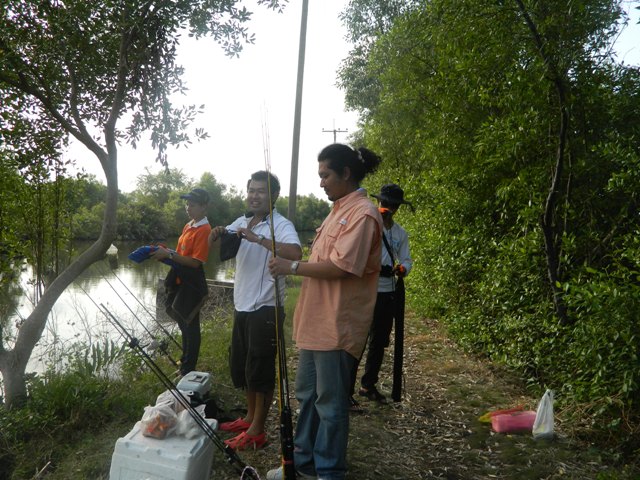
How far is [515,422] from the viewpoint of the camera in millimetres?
3701

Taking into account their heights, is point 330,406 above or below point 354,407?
above

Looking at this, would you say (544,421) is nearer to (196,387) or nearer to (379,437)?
(379,437)

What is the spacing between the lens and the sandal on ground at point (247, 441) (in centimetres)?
318

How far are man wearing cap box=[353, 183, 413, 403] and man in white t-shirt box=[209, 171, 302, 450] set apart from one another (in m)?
1.13

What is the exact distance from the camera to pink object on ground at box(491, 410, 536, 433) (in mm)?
3674

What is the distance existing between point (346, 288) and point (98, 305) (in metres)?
1.70

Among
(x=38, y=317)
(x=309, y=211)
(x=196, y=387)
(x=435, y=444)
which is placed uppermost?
(x=309, y=211)

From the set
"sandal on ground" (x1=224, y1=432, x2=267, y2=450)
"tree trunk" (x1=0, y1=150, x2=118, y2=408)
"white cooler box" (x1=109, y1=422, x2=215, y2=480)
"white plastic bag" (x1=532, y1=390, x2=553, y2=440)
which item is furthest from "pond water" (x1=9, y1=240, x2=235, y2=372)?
"white plastic bag" (x1=532, y1=390, x2=553, y2=440)

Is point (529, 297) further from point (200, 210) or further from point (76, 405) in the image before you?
point (76, 405)

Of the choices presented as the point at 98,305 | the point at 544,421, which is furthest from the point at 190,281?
the point at 544,421

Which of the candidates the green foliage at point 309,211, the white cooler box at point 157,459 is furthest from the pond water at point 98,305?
the green foliage at point 309,211

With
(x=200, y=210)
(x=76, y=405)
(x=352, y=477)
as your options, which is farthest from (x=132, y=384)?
(x=352, y=477)

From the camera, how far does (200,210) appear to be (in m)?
4.29

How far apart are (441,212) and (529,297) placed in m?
1.95
